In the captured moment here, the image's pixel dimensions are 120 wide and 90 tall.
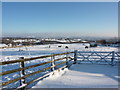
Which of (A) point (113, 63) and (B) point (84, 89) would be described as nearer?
(B) point (84, 89)

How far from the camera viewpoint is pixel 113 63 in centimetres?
1071

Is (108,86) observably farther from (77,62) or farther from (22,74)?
(77,62)

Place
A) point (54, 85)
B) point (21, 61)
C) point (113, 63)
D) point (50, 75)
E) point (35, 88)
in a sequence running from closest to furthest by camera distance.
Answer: point (21, 61), point (35, 88), point (54, 85), point (50, 75), point (113, 63)

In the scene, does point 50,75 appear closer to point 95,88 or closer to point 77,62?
point 95,88

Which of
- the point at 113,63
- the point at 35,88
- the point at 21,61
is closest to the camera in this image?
the point at 21,61

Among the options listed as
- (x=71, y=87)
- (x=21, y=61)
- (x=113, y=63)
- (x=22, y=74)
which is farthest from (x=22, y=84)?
(x=113, y=63)

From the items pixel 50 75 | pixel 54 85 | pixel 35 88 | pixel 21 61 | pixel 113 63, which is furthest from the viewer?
pixel 113 63

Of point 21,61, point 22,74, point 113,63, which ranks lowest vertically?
point 113,63

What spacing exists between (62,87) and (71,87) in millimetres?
342

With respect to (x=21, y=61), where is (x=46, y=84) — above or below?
below

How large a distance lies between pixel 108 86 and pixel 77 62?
244 inches

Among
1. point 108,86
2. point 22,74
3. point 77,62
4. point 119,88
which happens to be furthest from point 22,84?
point 77,62

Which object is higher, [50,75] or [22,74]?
[22,74]

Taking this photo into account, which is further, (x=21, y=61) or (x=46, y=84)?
(x=46, y=84)
